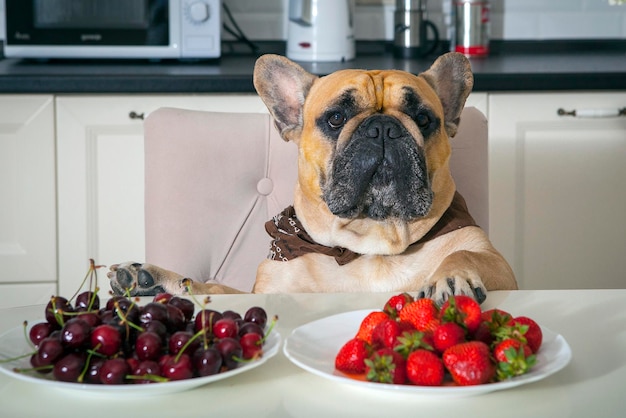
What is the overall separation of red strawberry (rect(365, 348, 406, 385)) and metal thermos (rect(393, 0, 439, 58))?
7.05 ft

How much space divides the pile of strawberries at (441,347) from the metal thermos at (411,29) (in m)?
2.04

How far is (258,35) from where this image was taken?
3037 mm

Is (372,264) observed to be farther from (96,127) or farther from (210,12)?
(210,12)

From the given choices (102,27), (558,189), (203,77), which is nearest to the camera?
(203,77)

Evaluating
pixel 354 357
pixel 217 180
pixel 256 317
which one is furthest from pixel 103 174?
pixel 354 357

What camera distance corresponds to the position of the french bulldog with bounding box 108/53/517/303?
5.05 ft

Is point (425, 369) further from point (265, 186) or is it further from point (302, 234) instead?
point (265, 186)

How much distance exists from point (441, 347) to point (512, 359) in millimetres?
61

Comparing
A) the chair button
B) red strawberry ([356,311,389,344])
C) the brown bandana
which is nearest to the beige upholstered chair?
the chair button

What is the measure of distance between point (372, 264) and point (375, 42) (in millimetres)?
1555

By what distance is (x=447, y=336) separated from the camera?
2.64ft

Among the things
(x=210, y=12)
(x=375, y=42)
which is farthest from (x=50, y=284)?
(x=375, y=42)

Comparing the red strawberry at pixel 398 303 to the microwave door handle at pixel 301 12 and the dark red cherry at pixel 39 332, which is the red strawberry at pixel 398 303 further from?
the microwave door handle at pixel 301 12

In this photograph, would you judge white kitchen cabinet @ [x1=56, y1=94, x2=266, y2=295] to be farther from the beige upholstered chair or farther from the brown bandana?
the brown bandana
